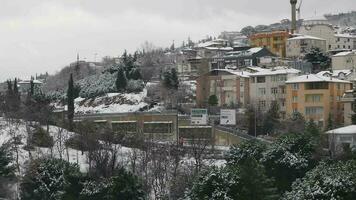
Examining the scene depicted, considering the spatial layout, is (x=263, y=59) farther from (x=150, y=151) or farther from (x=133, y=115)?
(x=150, y=151)

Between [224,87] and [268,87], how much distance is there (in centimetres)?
480

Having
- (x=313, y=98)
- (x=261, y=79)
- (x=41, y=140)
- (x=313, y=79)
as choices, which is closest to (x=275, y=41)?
(x=261, y=79)

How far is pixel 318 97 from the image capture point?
164 ft

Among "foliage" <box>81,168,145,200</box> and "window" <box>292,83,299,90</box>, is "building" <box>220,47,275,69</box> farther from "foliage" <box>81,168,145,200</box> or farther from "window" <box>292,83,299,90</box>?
"foliage" <box>81,168,145,200</box>

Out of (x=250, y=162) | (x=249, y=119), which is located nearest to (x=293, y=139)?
(x=250, y=162)

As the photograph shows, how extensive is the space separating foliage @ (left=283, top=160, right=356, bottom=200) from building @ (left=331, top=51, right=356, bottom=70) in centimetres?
4036

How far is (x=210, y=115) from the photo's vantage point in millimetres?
51906

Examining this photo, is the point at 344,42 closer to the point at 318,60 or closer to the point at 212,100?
the point at 318,60

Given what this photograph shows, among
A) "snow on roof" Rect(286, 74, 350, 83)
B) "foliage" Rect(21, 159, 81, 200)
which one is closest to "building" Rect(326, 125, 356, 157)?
"snow on roof" Rect(286, 74, 350, 83)

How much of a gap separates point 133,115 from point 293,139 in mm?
22492

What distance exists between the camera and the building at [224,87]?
56972 millimetres

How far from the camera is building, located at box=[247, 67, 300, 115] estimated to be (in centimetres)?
5415

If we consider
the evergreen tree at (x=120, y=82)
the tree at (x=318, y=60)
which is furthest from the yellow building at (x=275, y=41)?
the evergreen tree at (x=120, y=82)

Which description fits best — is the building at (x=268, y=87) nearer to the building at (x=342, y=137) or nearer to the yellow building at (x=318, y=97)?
the yellow building at (x=318, y=97)
